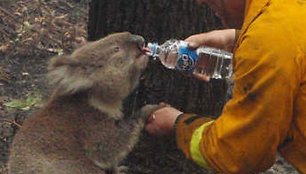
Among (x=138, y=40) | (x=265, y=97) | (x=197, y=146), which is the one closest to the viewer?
(x=265, y=97)

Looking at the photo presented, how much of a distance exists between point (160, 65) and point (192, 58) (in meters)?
0.41

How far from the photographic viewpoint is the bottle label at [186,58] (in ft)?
13.1

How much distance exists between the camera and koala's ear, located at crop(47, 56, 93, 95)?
416 cm

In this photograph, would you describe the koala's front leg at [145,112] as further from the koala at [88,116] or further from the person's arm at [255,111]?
the person's arm at [255,111]

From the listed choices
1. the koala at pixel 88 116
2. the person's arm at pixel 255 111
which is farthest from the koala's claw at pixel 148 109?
the person's arm at pixel 255 111

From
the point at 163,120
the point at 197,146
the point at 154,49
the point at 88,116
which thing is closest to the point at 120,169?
the point at 88,116

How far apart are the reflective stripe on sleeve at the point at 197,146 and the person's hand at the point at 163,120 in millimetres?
246

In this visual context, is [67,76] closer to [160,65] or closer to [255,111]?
[160,65]

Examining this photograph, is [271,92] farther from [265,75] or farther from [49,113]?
[49,113]

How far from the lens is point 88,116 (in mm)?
4277

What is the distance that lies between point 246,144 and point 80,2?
563 centimetres

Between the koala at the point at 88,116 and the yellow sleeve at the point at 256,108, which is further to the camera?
the koala at the point at 88,116

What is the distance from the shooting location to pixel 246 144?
333 cm

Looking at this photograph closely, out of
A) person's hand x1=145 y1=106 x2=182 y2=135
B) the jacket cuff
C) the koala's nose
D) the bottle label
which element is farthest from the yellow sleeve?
the koala's nose
